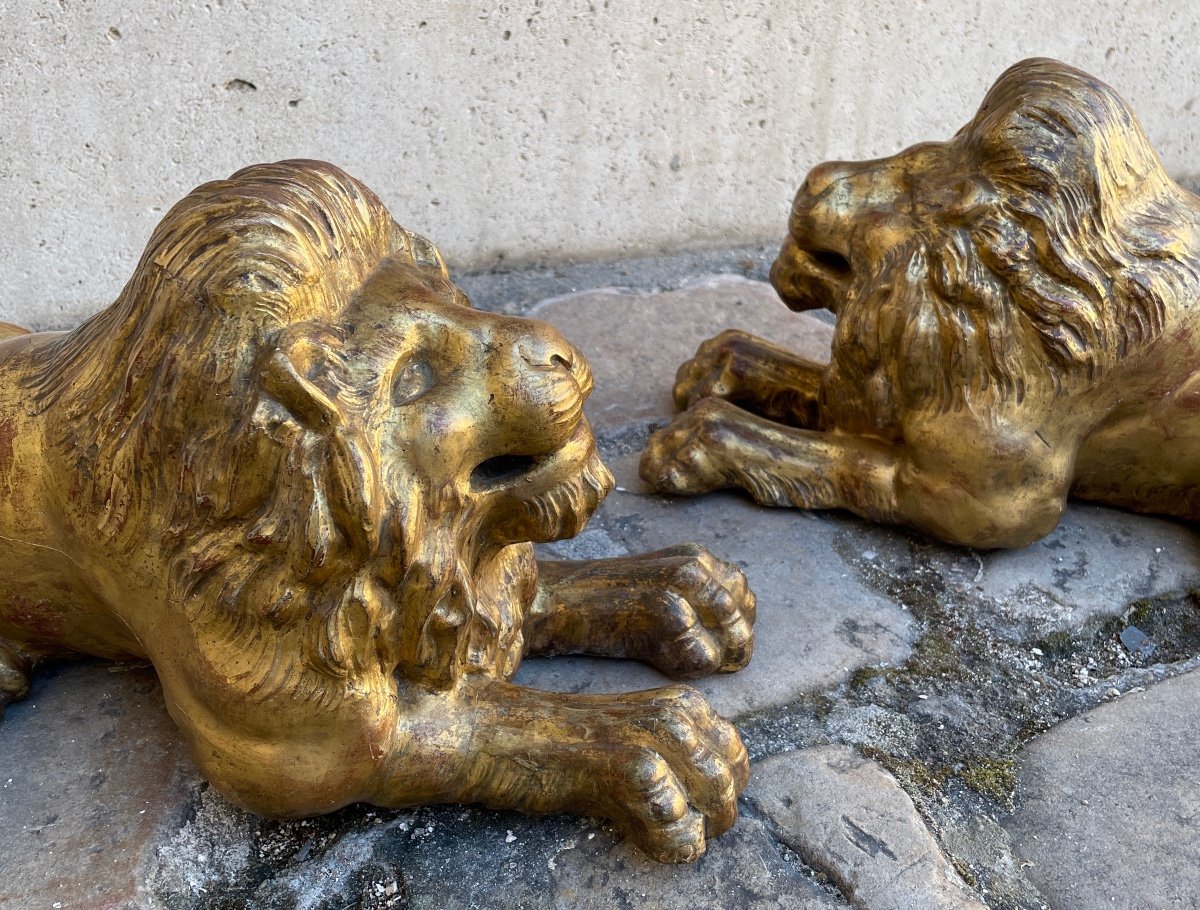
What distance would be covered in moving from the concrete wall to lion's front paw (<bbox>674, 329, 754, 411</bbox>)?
66cm

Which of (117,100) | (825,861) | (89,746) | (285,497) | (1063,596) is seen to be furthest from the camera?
(117,100)

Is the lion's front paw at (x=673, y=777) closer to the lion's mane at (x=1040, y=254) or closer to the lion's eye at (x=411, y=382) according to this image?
the lion's eye at (x=411, y=382)

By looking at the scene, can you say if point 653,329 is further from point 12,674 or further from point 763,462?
point 12,674

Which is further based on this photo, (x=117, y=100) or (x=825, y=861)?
(x=117, y=100)

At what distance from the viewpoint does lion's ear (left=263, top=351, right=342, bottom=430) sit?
0.90 m

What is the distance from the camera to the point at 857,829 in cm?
117

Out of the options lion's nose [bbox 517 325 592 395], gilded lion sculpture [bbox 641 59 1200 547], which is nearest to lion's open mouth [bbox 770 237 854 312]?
gilded lion sculpture [bbox 641 59 1200 547]

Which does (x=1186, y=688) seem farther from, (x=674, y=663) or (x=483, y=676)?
(x=483, y=676)

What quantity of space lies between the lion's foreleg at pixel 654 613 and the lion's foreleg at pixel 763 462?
1.02ft

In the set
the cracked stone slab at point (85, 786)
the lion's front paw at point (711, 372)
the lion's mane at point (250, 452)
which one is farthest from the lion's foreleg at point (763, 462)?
the cracked stone slab at point (85, 786)

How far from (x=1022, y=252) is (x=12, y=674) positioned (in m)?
1.27

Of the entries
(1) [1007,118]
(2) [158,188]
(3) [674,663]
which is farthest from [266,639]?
(2) [158,188]

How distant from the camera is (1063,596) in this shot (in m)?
1.57

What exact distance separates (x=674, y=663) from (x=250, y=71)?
1299 millimetres
